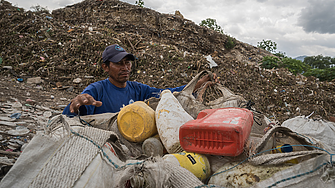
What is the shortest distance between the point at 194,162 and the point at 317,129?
1.36m

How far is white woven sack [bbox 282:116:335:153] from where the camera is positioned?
163cm

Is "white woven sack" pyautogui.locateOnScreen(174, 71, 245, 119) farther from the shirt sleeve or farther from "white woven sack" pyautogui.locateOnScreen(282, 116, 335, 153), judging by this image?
the shirt sleeve

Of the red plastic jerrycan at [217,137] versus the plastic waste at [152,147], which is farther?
the plastic waste at [152,147]

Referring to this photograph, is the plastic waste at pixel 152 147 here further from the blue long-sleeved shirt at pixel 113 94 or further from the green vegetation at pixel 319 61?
the green vegetation at pixel 319 61

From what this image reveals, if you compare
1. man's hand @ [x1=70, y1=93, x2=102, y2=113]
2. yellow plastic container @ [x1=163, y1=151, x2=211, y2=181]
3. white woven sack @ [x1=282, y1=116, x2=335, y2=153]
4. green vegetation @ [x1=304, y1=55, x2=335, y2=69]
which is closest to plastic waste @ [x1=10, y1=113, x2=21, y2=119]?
man's hand @ [x1=70, y1=93, x2=102, y2=113]

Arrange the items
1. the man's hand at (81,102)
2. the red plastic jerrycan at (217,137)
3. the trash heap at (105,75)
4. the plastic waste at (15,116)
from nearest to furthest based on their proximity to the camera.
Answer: the red plastic jerrycan at (217,137) → the man's hand at (81,102) → the plastic waste at (15,116) → the trash heap at (105,75)

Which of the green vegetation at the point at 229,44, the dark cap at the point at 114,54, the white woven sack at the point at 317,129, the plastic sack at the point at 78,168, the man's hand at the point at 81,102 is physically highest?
the green vegetation at the point at 229,44

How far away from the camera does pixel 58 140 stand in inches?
34.9

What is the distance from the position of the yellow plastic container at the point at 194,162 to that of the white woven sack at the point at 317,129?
3.90 feet

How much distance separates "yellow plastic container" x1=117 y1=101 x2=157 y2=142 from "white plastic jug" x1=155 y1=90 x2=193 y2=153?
81mm

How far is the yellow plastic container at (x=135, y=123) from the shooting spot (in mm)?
1317

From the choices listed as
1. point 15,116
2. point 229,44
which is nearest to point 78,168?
point 15,116

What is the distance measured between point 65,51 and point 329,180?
673 cm

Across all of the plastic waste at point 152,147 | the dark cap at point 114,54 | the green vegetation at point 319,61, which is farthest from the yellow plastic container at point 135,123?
the green vegetation at point 319,61
